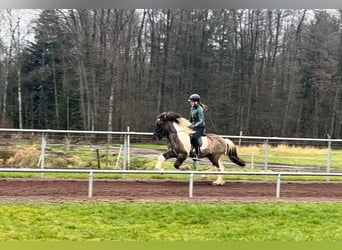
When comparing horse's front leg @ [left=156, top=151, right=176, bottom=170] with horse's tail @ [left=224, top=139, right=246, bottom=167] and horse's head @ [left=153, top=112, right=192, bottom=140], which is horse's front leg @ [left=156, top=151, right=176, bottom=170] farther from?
horse's tail @ [left=224, top=139, right=246, bottom=167]

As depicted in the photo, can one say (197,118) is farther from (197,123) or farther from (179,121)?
(179,121)

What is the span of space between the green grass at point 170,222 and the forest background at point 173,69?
7401 mm

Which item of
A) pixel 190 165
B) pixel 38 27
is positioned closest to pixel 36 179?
pixel 190 165

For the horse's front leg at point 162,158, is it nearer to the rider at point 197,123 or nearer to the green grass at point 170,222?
the rider at point 197,123

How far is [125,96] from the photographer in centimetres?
1310

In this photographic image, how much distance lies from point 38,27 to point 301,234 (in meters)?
9.95

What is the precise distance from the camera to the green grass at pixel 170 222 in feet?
13.0

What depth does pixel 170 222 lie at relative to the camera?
4.45m

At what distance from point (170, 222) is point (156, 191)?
1.35 metres

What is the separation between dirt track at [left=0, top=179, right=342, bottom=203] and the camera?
5.25m

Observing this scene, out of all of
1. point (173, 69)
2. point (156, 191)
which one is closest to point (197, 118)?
point (156, 191)

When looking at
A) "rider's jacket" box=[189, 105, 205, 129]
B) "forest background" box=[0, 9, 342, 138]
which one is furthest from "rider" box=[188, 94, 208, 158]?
"forest background" box=[0, 9, 342, 138]

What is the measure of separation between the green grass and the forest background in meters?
7.40

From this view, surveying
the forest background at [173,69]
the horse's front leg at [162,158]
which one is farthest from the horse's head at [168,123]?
the forest background at [173,69]
